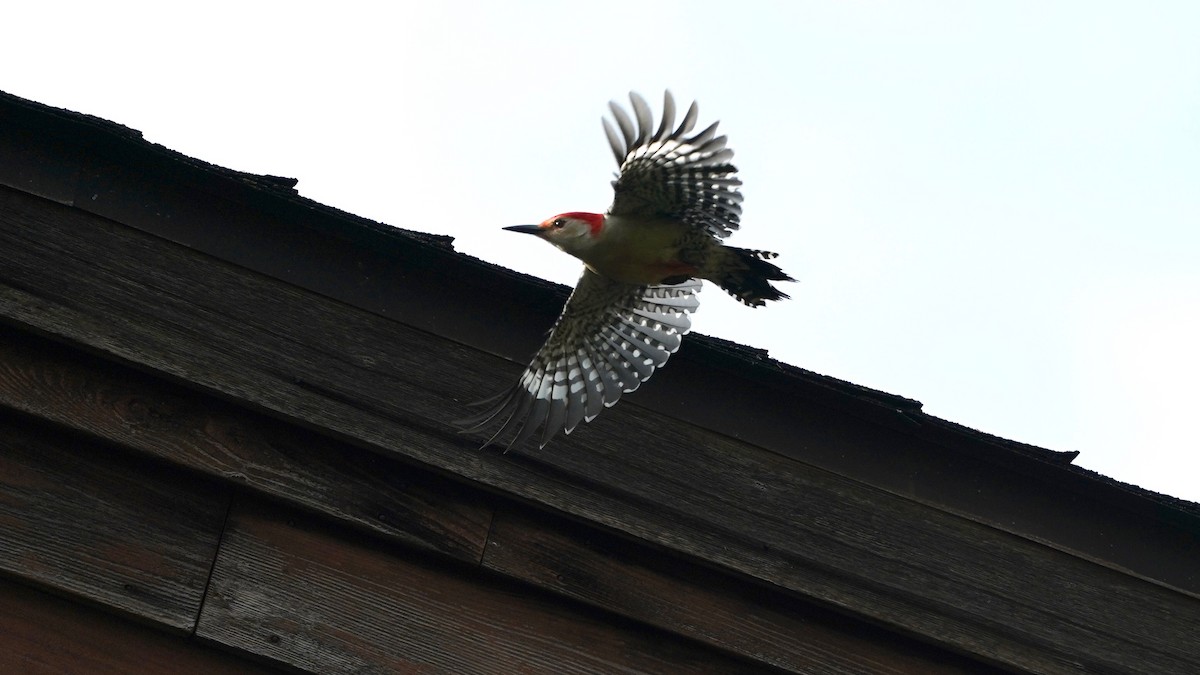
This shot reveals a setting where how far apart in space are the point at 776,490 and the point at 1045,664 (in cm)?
91

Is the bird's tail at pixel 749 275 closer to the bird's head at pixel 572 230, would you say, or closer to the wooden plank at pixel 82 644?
the bird's head at pixel 572 230

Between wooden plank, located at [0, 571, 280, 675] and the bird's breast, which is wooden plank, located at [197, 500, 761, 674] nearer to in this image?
wooden plank, located at [0, 571, 280, 675]

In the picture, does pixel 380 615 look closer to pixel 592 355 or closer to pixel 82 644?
pixel 82 644

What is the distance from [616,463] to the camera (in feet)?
11.6

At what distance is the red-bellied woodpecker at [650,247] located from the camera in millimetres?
4520

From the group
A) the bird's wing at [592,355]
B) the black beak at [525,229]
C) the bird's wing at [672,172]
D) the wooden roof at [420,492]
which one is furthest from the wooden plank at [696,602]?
the black beak at [525,229]

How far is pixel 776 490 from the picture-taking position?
3697mm

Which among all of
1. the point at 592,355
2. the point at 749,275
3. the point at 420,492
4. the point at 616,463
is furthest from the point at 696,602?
the point at 749,275

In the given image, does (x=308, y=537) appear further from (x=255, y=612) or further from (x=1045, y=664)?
(x=1045, y=664)

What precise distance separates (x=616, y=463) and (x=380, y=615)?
2.58 ft

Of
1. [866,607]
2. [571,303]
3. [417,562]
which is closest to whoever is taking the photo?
[417,562]

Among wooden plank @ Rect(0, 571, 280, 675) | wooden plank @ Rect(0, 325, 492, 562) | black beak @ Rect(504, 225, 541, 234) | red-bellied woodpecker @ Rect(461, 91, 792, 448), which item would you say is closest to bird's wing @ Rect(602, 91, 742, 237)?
red-bellied woodpecker @ Rect(461, 91, 792, 448)

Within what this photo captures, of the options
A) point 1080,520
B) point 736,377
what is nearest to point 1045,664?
point 1080,520

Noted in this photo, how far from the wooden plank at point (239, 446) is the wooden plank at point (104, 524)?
75 millimetres
